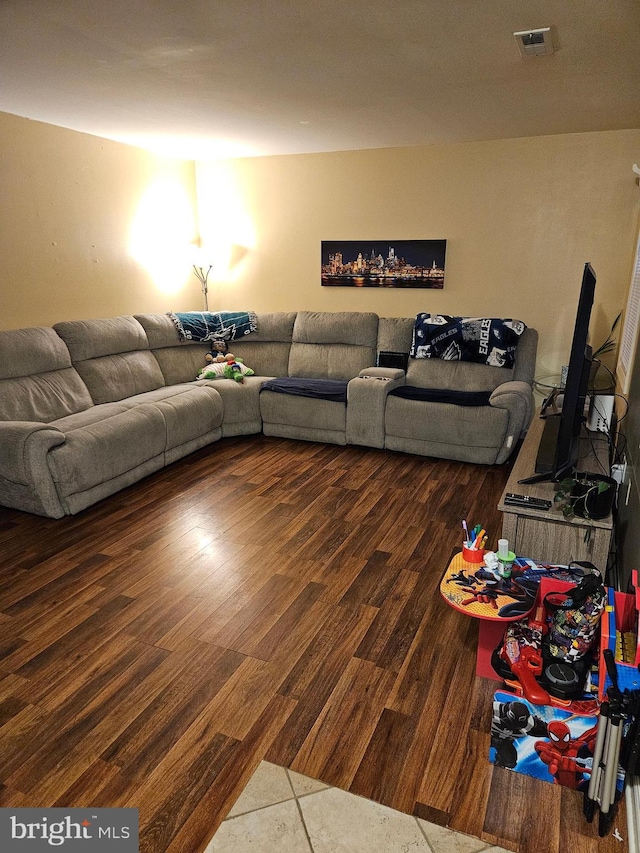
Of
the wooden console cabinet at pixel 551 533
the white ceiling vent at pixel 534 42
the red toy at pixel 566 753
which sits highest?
the white ceiling vent at pixel 534 42

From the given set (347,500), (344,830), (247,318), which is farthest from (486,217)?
(344,830)

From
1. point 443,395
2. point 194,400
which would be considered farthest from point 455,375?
point 194,400

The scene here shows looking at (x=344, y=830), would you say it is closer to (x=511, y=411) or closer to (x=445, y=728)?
(x=445, y=728)

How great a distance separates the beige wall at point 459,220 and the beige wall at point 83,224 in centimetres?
57

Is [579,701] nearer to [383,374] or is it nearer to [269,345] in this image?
[383,374]

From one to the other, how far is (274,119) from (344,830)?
3882mm

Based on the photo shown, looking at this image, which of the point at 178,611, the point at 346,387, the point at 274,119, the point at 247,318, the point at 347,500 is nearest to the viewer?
the point at 178,611

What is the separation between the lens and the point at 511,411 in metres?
3.83

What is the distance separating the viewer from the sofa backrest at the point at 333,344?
15.8 ft

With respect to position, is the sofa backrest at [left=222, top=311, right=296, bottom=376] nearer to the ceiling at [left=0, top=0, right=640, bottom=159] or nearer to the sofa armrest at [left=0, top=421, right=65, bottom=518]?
the ceiling at [left=0, top=0, right=640, bottom=159]

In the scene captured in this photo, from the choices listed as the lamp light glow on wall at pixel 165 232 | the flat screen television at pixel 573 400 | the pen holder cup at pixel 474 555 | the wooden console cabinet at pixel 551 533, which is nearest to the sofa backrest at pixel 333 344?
the lamp light glow on wall at pixel 165 232

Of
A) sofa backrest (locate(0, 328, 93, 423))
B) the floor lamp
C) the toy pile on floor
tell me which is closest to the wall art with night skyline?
the floor lamp

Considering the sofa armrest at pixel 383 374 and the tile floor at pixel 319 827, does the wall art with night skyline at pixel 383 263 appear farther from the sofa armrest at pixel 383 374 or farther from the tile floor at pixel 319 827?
the tile floor at pixel 319 827

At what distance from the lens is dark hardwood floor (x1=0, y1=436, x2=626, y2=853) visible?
4.97 ft
